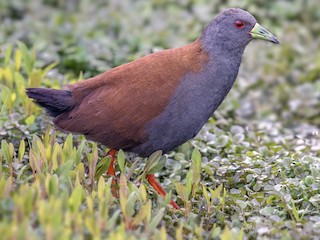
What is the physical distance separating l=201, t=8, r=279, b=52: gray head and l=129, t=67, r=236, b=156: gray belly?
0.99 ft

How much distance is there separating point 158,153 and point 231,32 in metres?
1.11

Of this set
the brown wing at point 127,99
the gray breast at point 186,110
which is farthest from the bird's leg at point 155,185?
the brown wing at point 127,99

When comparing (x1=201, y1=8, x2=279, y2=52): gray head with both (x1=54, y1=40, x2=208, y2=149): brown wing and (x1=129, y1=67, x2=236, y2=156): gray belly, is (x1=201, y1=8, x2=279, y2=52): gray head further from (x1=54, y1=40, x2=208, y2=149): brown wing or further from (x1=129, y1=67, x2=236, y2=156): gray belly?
(x1=129, y1=67, x2=236, y2=156): gray belly

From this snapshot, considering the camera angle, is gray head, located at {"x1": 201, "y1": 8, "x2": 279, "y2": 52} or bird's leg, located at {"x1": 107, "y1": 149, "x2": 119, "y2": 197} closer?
bird's leg, located at {"x1": 107, "y1": 149, "x2": 119, "y2": 197}

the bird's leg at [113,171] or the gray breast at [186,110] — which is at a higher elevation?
the gray breast at [186,110]

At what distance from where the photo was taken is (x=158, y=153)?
15.7ft

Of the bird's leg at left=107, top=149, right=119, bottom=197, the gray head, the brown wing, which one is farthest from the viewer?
the gray head

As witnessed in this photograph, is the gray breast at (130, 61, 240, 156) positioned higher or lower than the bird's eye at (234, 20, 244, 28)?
lower

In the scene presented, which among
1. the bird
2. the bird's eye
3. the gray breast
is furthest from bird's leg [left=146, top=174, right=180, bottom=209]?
the bird's eye

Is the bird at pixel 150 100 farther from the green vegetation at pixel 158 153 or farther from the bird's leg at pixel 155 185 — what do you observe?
the green vegetation at pixel 158 153

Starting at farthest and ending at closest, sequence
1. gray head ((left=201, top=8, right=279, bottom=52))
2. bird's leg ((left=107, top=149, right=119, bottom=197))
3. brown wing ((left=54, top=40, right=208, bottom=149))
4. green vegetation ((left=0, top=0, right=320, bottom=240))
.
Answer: gray head ((left=201, top=8, right=279, bottom=52)) → brown wing ((left=54, top=40, right=208, bottom=149)) → bird's leg ((left=107, top=149, right=119, bottom=197)) → green vegetation ((left=0, top=0, right=320, bottom=240))

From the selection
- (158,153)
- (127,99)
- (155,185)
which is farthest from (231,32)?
(155,185)

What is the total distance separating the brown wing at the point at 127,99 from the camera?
4906 millimetres

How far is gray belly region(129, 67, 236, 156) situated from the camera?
4.91 m
